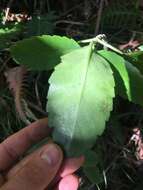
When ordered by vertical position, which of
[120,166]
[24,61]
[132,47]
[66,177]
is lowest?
[120,166]

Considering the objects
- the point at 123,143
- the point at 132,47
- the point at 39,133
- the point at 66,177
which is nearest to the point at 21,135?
the point at 39,133

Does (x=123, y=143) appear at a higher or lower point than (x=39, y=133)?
lower

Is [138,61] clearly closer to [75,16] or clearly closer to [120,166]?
[120,166]

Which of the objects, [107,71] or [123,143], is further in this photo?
[123,143]

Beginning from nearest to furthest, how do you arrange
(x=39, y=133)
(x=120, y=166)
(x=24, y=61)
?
(x=24, y=61) → (x=39, y=133) → (x=120, y=166)

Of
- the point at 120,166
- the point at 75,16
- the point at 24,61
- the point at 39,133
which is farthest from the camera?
the point at 75,16
